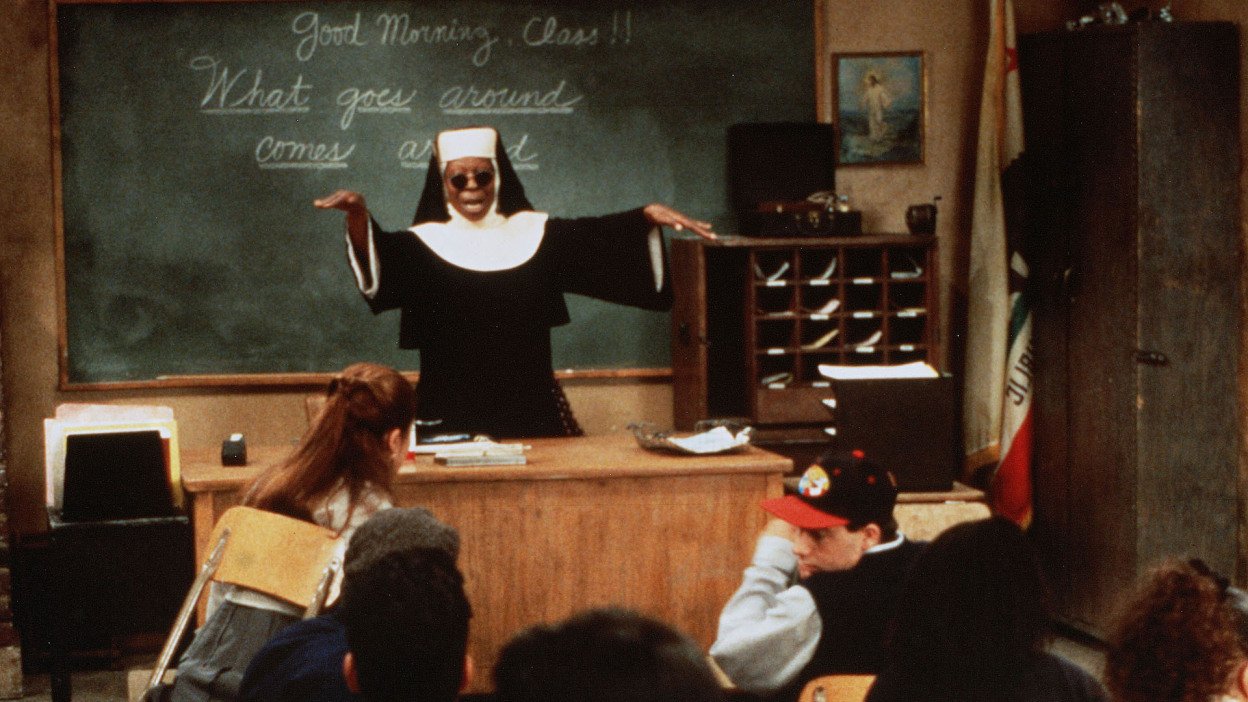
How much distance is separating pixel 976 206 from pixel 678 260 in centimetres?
109

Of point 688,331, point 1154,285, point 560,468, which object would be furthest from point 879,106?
point 560,468

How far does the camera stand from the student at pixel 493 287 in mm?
4770

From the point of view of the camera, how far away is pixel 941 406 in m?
4.34

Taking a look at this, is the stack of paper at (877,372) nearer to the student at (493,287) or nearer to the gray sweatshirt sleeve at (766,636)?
the student at (493,287)

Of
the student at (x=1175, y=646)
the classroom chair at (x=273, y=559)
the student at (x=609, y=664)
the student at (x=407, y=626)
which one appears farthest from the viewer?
the classroom chair at (x=273, y=559)

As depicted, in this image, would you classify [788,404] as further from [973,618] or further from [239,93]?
[973,618]

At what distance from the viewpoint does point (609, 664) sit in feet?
3.90

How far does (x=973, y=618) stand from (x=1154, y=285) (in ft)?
10.9

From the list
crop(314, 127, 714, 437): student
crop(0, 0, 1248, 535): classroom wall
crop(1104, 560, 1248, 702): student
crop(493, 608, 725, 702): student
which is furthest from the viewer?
crop(0, 0, 1248, 535): classroom wall

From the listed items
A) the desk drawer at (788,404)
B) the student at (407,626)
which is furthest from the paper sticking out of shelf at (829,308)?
the student at (407,626)

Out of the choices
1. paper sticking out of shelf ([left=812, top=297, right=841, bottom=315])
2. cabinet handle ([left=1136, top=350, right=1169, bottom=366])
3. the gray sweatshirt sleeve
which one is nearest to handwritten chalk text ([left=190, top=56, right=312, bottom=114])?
paper sticking out of shelf ([left=812, top=297, right=841, bottom=315])

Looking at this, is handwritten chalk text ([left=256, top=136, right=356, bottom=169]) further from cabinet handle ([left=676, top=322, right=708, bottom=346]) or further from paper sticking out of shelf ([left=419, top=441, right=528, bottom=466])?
paper sticking out of shelf ([left=419, top=441, right=528, bottom=466])

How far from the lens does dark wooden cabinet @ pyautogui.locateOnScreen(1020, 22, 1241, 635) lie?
16.2 ft

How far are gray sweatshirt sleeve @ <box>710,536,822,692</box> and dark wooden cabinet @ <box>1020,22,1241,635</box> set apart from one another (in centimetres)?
254
